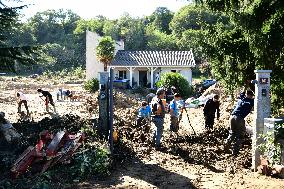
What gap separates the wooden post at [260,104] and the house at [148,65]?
95.6ft

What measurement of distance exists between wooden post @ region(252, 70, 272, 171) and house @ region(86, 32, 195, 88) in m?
29.1

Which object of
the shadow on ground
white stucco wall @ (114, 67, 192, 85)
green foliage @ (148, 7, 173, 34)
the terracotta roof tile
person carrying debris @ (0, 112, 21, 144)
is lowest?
the shadow on ground

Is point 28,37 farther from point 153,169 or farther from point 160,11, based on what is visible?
point 153,169

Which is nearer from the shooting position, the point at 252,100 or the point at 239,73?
the point at 252,100

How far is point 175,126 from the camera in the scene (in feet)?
42.9

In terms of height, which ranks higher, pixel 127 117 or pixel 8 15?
pixel 8 15

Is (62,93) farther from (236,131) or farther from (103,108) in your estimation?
(236,131)

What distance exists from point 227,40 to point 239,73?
1084mm

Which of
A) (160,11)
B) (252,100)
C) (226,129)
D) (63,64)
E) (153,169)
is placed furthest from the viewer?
(160,11)

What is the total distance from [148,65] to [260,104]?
1198 inches

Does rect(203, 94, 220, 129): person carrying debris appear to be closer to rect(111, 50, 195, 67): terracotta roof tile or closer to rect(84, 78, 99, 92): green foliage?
rect(84, 78, 99, 92): green foliage

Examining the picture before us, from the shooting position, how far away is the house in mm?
38562

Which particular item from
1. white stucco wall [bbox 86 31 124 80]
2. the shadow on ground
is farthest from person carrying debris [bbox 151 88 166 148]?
white stucco wall [bbox 86 31 124 80]

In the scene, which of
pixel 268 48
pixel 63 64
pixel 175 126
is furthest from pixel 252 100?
pixel 63 64
